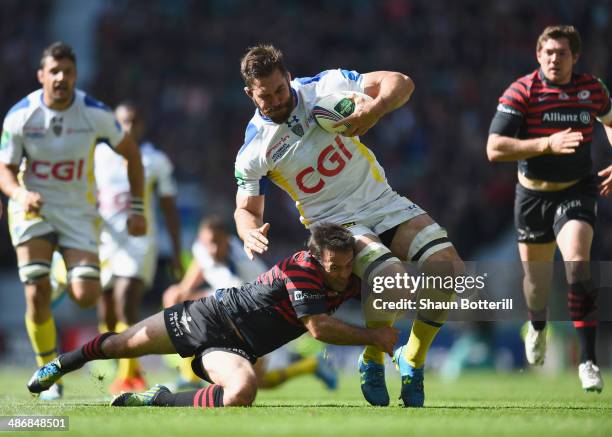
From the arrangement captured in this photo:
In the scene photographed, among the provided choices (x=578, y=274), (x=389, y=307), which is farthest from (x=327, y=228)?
(x=578, y=274)

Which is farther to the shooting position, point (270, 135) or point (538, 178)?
point (538, 178)

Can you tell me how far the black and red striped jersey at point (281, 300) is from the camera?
6.85 metres

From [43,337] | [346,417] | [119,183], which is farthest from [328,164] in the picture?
[119,183]

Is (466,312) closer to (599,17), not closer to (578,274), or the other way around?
(578,274)

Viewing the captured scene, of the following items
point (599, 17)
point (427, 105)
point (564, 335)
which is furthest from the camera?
point (427, 105)

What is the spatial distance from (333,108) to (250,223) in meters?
0.96

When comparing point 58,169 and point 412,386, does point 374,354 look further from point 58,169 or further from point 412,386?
point 58,169

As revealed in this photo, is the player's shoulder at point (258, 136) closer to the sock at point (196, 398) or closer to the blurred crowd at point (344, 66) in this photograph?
the sock at point (196, 398)

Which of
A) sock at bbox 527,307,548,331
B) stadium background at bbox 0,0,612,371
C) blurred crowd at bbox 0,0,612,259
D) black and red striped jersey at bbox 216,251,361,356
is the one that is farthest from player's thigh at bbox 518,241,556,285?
blurred crowd at bbox 0,0,612,259

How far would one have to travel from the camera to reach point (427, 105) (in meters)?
21.4

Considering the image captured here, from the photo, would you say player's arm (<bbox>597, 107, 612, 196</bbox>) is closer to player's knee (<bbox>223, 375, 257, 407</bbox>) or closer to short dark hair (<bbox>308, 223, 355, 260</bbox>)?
short dark hair (<bbox>308, 223, 355, 260</bbox>)

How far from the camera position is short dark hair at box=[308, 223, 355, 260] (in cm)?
678

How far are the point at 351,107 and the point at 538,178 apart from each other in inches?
89.6

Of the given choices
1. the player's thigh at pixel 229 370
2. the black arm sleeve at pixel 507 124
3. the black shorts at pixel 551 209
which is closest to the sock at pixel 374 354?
the player's thigh at pixel 229 370
